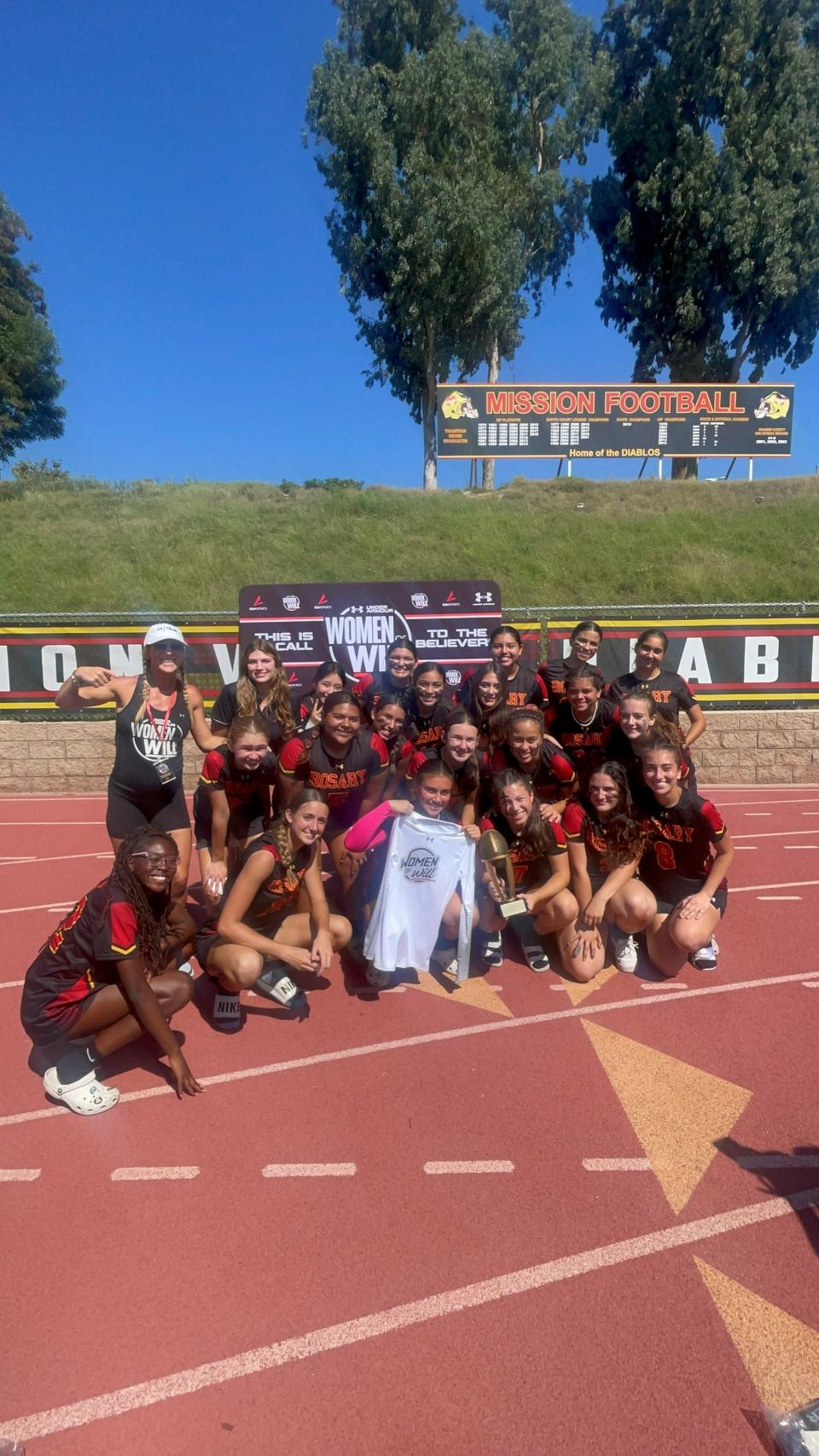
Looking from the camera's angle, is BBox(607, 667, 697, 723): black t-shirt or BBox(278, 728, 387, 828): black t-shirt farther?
BBox(607, 667, 697, 723): black t-shirt

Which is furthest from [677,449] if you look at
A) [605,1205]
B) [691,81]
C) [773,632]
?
[605,1205]

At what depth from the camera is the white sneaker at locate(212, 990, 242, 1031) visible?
3906mm

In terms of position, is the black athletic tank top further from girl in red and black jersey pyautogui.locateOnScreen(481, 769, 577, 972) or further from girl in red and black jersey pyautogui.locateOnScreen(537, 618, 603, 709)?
girl in red and black jersey pyautogui.locateOnScreen(537, 618, 603, 709)

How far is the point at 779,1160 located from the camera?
2.92m

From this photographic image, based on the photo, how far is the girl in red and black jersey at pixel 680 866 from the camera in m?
4.18

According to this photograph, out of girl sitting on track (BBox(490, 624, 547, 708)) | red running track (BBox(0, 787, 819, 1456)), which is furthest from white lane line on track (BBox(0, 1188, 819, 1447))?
girl sitting on track (BBox(490, 624, 547, 708))

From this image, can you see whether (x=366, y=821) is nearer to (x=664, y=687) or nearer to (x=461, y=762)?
(x=461, y=762)

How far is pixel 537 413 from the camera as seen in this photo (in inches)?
803

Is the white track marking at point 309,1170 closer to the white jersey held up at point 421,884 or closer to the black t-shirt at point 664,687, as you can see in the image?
the white jersey held up at point 421,884

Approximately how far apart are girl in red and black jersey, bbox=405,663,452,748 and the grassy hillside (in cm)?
1053

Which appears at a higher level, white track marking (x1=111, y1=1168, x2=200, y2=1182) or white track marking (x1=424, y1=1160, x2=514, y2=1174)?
white track marking (x1=111, y1=1168, x2=200, y2=1182)

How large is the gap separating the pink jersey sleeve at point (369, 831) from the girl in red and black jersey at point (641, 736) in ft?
4.56

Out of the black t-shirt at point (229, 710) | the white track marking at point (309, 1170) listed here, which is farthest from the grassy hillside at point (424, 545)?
the white track marking at point (309, 1170)

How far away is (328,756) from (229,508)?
679 inches
